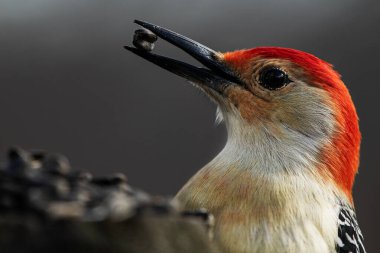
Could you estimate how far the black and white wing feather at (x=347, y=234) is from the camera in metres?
3.76

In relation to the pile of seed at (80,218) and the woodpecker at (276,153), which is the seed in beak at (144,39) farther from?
the pile of seed at (80,218)

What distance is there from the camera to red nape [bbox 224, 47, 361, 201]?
411 centimetres

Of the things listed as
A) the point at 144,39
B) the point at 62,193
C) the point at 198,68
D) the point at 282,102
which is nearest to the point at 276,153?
the point at 282,102

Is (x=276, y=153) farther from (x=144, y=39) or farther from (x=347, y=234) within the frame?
(x=144, y=39)

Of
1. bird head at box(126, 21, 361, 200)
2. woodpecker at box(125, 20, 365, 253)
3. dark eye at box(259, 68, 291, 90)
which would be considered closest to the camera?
woodpecker at box(125, 20, 365, 253)

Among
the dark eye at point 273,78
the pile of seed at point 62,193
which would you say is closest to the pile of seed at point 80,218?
the pile of seed at point 62,193

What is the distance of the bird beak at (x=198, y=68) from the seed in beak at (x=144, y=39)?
19 cm

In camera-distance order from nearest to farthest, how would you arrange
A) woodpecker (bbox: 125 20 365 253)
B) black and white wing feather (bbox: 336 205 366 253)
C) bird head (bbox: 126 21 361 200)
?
woodpecker (bbox: 125 20 365 253)
black and white wing feather (bbox: 336 205 366 253)
bird head (bbox: 126 21 361 200)

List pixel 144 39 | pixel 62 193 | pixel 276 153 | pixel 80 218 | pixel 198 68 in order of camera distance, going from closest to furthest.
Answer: pixel 80 218
pixel 62 193
pixel 144 39
pixel 276 153
pixel 198 68

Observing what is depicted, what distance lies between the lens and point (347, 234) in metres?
3.85

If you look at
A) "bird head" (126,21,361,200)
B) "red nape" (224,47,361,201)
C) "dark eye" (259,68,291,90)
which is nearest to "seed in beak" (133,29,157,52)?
Result: "bird head" (126,21,361,200)

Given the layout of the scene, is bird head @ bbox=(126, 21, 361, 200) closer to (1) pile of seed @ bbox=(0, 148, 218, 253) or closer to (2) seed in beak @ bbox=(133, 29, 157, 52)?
(2) seed in beak @ bbox=(133, 29, 157, 52)

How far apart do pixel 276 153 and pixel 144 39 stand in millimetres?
874

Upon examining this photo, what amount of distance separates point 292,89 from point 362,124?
4.09 meters
